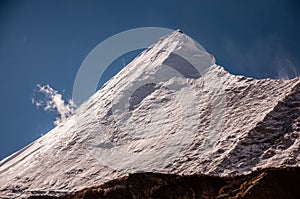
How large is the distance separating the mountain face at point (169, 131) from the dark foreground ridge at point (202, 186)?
0.56 meters

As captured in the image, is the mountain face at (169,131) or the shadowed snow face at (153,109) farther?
the shadowed snow face at (153,109)

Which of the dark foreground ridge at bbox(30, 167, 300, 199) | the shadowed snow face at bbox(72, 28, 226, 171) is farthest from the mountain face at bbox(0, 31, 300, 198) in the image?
the dark foreground ridge at bbox(30, 167, 300, 199)

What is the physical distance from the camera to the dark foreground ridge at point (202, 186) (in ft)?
82.6

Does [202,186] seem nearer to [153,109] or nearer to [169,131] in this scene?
[169,131]

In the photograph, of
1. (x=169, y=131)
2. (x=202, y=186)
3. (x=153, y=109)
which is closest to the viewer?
(x=202, y=186)

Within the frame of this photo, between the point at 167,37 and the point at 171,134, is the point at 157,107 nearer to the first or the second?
the point at 171,134

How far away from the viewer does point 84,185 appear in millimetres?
30562

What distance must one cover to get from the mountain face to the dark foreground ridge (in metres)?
0.56

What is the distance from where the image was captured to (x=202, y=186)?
2698cm

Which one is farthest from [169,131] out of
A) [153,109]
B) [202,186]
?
[202,186]

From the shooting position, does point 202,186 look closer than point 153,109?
Yes

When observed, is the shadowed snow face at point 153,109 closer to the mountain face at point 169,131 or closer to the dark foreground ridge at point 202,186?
the mountain face at point 169,131

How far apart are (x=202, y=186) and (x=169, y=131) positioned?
6.70 meters

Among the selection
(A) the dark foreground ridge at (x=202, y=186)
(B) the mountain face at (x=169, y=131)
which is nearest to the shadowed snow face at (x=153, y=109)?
(B) the mountain face at (x=169, y=131)
